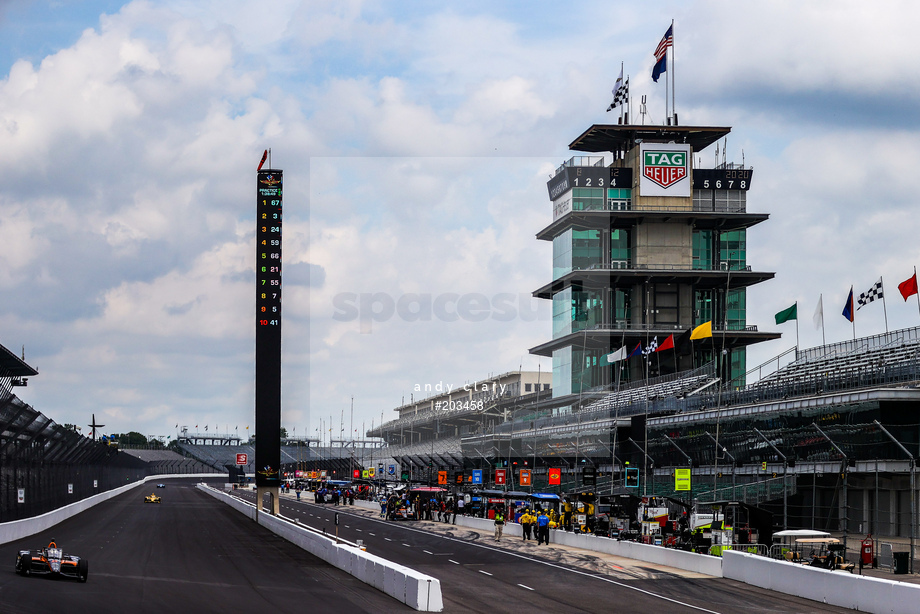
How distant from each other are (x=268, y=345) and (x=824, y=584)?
4131cm

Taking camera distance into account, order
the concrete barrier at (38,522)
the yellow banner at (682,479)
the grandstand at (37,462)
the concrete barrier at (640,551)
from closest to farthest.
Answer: the concrete barrier at (640,551), the grandstand at (37,462), the concrete barrier at (38,522), the yellow banner at (682,479)

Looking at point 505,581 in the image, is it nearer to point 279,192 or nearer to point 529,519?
point 529,519

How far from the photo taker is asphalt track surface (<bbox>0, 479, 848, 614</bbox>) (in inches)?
944

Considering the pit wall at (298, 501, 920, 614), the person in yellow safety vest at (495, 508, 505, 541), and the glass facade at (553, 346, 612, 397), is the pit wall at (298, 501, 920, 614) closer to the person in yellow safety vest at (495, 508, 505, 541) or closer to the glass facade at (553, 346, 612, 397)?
the person in yellow safety vest at (495, 508, 505, 541)

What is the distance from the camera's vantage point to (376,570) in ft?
92.6

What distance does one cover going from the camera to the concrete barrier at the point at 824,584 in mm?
24109

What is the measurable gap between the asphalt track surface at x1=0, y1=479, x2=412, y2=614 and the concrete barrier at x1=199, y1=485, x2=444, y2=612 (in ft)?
1.00

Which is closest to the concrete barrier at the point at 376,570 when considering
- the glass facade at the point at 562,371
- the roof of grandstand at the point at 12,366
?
the roof of grandstand at the point at 12,366

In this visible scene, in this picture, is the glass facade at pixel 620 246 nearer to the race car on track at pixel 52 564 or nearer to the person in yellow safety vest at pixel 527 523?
the person in yellow safety vest at pixel 527 523

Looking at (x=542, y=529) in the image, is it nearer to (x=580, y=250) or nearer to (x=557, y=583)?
(x=557, y=583)

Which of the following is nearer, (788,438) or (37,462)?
A: (37,462)

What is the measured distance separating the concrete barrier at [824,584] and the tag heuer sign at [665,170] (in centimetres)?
7851

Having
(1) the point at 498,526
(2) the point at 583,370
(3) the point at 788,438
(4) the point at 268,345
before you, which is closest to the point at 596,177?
(2) the point at 583,370

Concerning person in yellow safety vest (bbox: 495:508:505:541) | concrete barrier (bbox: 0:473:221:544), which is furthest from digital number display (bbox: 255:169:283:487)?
person in yellow safety vest (bbox: 495:508:505:541)
